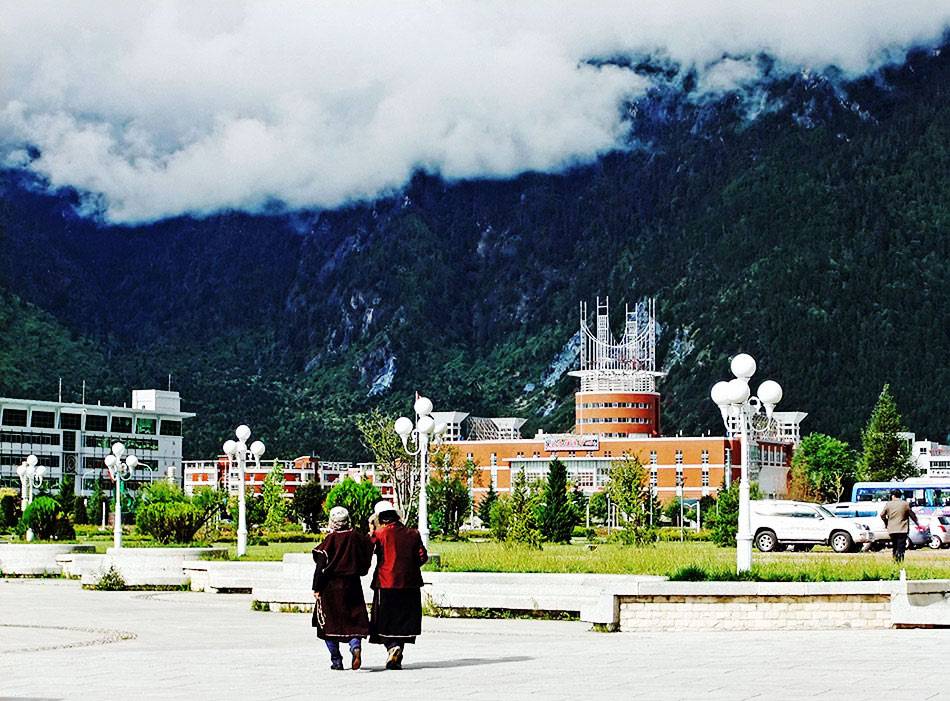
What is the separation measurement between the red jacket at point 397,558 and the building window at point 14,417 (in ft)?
374

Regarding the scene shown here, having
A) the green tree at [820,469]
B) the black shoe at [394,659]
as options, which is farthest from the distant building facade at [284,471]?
the black shoe at [394,659]

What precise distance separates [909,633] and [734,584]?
2.21 meters

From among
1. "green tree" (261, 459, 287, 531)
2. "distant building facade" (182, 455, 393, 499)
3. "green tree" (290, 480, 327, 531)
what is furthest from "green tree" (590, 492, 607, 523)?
"green tree" (290, 480, 327, 531)

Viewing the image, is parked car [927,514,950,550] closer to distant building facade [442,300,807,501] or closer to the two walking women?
the two walking women

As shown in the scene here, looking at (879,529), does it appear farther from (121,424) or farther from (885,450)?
(121,424)

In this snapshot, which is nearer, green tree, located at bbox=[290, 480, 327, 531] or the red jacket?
the red jacket

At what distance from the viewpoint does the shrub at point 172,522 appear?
119ft

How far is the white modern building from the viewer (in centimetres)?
12225

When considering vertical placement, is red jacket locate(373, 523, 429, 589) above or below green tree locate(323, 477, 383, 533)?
below

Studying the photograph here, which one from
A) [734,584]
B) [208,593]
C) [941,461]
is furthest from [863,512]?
[941,461]

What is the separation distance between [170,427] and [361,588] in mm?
130231

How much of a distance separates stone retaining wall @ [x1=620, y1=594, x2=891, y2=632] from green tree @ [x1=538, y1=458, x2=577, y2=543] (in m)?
36.0

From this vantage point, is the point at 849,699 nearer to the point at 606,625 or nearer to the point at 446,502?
the point at 606,625

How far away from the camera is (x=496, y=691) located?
11.4 meters
